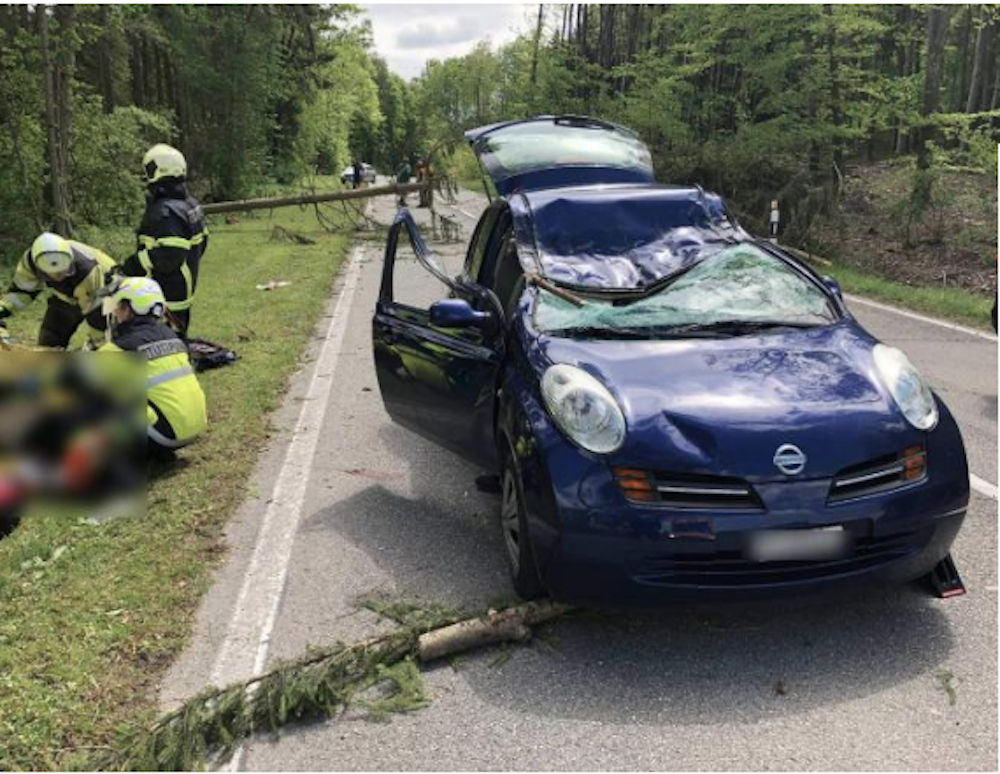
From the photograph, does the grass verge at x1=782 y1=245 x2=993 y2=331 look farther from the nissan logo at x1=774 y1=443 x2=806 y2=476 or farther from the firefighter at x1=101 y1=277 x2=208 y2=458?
the nissan logo at x1=774 y1=443 x2=806 y2=476

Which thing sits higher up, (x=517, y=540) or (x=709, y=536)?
Answer: (x=709, y=536)

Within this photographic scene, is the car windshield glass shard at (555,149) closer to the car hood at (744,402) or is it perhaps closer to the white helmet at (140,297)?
the white helmet at (140,297)

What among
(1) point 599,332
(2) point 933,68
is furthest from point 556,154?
(2) point 933,68

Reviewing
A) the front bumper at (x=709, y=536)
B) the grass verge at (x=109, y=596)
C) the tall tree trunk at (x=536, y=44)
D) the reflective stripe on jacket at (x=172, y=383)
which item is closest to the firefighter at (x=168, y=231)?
the grass verge at (x=109, y=596)

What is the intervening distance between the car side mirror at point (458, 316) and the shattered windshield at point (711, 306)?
29cm

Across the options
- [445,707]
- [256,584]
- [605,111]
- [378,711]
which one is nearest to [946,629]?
[445,707]

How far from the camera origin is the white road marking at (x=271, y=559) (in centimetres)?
342

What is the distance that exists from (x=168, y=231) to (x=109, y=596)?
167 inches

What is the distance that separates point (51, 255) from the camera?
6.38 meters

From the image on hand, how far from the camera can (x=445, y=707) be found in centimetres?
308

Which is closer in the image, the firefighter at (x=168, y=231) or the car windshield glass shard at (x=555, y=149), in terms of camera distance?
the car windshield glass shard at (x=555, y=149)

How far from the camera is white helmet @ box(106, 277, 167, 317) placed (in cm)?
481

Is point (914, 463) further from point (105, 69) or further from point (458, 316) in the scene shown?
point (105, 69)

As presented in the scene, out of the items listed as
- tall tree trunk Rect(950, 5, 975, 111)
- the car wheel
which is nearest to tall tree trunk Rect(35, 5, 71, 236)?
the car wheel
